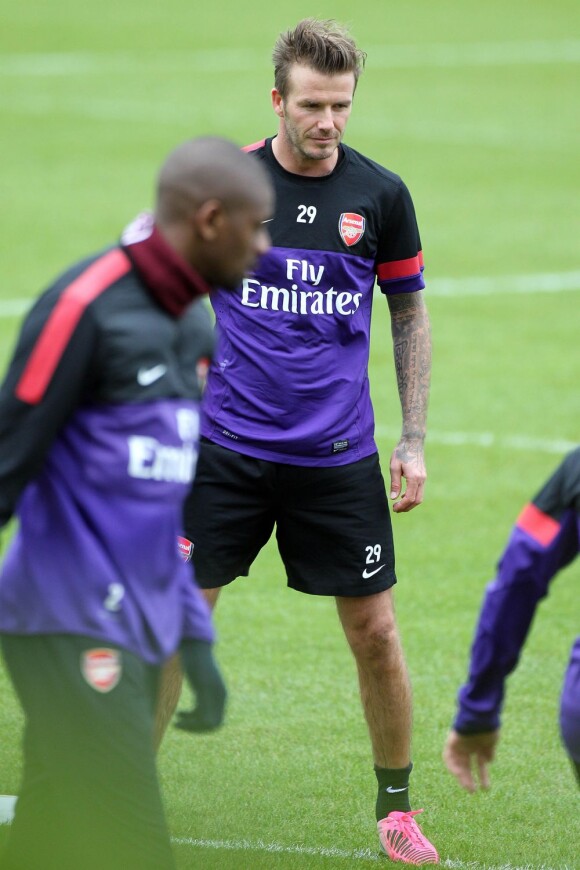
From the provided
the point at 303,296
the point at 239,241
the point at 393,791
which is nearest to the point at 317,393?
the point at 303,296

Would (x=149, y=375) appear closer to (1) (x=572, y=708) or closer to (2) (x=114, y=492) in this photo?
(2) (x=114, y=492)

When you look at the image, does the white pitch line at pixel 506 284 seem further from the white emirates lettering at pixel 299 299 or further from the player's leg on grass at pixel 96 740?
the player's leg on grass at pixel 96 740

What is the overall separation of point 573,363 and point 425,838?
9.00m

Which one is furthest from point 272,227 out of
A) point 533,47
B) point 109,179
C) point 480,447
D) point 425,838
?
point 533,47

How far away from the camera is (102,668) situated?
411cm

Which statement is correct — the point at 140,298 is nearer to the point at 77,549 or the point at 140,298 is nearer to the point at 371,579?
the point at 77,549

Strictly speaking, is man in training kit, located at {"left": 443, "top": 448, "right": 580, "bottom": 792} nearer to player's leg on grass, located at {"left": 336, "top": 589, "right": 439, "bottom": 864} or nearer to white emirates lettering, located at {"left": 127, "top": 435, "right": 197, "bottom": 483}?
white emirates lettering, located at {"left": 127, "top": 435, "right": 197, "bottom": 483}

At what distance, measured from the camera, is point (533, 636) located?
8578 mm

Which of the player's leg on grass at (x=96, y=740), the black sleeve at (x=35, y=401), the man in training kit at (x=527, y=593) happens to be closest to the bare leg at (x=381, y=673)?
the man in training kit at (x=527, y=593)

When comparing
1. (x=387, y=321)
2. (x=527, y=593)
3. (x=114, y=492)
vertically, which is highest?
(x=114, y=492)

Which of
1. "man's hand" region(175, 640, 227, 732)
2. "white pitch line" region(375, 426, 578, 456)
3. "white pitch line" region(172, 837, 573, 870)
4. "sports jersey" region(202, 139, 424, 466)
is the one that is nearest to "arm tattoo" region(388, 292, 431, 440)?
"sports jersey" region(202, 139, 424, 466)

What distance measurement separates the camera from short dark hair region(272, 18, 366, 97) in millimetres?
5848

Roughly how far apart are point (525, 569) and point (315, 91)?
7.82 ft

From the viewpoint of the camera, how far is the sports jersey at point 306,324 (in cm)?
593
